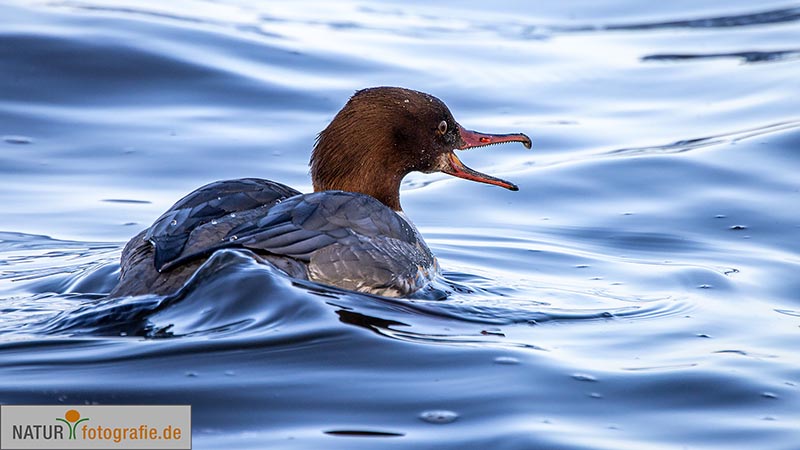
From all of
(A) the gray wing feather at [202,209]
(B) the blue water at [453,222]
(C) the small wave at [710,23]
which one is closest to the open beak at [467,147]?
(B) the blue water at [453,222]

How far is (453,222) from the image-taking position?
782 cm

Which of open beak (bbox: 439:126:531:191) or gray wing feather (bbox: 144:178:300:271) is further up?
open beak (bbox: 439:126:531:191)

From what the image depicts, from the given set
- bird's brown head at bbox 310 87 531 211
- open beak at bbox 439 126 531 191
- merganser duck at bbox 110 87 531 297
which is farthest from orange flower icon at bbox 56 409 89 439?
open beak at bbox 439 126 531 191

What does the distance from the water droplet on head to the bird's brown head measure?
249cm

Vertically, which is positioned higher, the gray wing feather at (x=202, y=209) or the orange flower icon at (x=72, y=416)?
the gray wing feather at (x=202, y=209)

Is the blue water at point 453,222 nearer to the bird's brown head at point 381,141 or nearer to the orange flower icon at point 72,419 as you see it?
the orange flower icon at point 72,419

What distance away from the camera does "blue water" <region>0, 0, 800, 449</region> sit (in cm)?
437

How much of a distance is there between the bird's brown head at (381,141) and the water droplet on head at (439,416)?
2.49 m

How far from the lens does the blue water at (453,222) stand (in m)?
4.37

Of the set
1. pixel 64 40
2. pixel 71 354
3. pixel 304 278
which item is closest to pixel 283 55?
pixel 64 40

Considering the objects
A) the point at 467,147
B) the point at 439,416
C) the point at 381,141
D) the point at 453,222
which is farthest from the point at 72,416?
the point at 453,222

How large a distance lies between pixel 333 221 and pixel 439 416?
60.6 inches

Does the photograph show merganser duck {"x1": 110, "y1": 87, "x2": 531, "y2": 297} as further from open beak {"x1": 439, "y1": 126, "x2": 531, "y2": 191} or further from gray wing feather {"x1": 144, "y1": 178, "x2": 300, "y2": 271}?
open beak {"x1": 439, "y1": 126, "x2": 531, "y2": 191}

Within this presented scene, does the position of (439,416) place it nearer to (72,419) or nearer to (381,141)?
(72,419)
